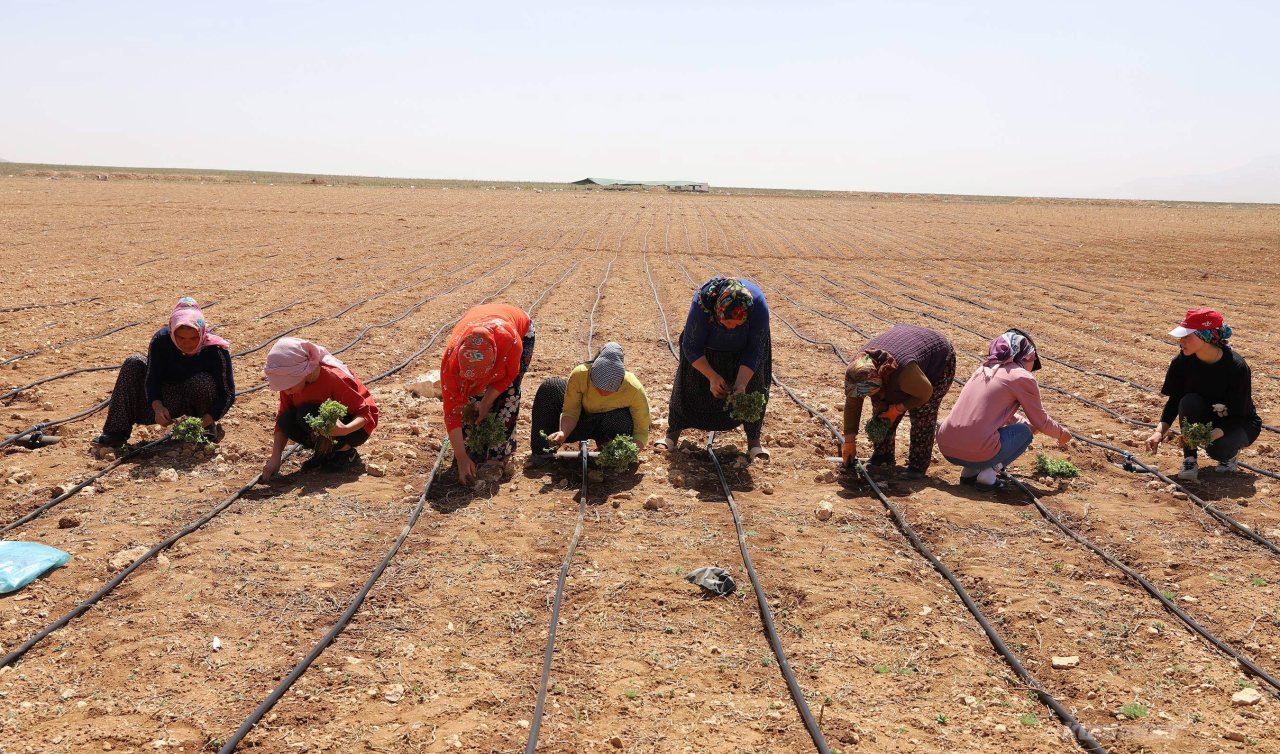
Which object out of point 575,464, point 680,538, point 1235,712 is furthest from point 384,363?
point 1235,712

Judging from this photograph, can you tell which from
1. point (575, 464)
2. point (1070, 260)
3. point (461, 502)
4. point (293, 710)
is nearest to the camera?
point (293, 710)

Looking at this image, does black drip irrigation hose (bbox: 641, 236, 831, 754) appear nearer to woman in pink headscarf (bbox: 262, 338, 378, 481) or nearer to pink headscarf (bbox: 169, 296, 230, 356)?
woman in pink headscarf (bbox: 262, 338, 378, 481)

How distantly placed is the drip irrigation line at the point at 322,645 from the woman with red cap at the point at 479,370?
421 mm

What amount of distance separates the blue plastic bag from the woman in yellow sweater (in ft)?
7.38

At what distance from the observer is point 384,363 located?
766 centimetres

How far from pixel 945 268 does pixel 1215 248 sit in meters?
7.36

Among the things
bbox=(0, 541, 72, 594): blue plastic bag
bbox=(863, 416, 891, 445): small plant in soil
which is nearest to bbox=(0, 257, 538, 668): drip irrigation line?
bbox=(0, 541, 72, 594): blue plastic bag

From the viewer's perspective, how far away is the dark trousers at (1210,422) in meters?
4.91

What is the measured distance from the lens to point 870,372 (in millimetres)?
4656

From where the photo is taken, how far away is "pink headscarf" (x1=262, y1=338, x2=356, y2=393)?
14.9 feet

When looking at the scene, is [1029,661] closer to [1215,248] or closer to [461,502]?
[461,502]

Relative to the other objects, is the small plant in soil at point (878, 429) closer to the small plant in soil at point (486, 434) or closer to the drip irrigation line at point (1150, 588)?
the drip irrigation line at point (1150, 588)

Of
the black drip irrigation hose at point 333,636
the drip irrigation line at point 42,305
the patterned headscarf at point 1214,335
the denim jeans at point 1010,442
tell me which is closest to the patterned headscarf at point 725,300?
the black drip irrigation hose at point 333,636

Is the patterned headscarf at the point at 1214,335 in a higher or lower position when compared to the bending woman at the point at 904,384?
higher
